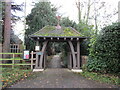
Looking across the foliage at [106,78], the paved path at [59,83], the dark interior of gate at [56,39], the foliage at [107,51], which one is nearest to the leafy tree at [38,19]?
the dark interior of gate at [56,39]

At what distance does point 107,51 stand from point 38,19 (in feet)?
26.8

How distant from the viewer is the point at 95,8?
460 inches

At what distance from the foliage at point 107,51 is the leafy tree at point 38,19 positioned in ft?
21.7

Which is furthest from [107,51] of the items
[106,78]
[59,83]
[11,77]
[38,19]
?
[38,19]

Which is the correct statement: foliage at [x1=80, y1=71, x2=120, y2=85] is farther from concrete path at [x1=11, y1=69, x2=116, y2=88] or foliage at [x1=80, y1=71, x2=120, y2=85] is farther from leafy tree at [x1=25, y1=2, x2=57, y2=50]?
leafy tree at [x1=25, y1=2, x2=57, y2=50]

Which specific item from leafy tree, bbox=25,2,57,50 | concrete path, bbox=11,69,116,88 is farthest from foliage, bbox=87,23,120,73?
leafy tree, bbox=25,2,57,50

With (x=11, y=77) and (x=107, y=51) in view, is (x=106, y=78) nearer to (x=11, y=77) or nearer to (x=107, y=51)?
(x=107, y=51)

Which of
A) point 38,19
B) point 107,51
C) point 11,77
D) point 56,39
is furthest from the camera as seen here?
point 38,19

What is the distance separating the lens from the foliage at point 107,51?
534 cm

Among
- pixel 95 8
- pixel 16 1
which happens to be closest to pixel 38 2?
pixel 16 1

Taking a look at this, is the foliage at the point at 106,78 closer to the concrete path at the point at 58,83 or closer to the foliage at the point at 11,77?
the concrete path at the point at 58,83

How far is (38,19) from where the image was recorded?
1048 cm

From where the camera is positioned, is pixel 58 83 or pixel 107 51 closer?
pixel 58 83

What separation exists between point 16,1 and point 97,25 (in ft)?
35.4
